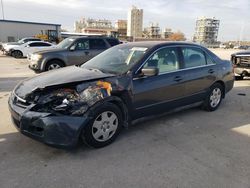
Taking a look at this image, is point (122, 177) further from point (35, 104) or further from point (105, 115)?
point (35, 104)

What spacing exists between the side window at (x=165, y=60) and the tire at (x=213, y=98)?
130 cm

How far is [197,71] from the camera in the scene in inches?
191

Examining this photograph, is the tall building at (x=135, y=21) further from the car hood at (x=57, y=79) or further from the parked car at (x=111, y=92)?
the car hood at (x=57, y=79)

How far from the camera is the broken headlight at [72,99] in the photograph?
10.2 feet

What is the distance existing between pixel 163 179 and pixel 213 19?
12540 centimetres

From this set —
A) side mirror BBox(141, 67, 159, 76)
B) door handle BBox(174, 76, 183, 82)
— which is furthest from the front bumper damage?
door handle BBox(174, 76, 183, 82)

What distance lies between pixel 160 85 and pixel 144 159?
55.8 inches

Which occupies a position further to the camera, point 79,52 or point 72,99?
point 79,52

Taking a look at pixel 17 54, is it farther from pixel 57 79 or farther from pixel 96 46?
pixel 57 79

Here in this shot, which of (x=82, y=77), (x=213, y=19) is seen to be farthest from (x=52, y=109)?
(x=213, y=19)

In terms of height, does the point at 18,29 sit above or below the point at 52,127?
above

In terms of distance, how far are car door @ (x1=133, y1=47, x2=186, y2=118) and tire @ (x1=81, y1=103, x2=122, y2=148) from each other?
0.43m

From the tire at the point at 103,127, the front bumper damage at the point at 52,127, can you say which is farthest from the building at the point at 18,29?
the front bumper damage at the point at 52,127

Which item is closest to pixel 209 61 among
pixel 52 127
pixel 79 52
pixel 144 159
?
pixel 144 159
